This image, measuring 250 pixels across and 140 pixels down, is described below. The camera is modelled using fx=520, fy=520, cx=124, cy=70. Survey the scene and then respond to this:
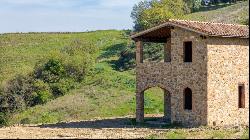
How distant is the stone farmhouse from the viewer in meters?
26.4

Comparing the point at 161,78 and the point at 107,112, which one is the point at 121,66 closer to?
the point at 107,112

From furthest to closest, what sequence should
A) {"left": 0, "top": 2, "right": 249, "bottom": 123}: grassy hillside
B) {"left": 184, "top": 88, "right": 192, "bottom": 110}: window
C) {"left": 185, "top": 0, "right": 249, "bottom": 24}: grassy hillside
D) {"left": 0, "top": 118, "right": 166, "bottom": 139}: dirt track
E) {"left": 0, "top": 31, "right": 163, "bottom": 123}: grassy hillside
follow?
{"left": 185, "top": 0, "right": 249, "bottom": 24}: grassy hillside → {"left": 0, "top": 2, "right": 249, "bottom": 123}: grassy hillside → {"left": 0, "top": 31, "right": 163, "bottom": 123}: grassy hillside → {"left": 184, "top": 88, "right": 192, "bottom": 110}: window → {"left": 0, "top": 118, "right": 166, "bottom": 139}: dirt track

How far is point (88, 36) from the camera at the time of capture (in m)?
79.4

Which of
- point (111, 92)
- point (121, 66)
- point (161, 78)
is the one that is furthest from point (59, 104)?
point (161, 78)

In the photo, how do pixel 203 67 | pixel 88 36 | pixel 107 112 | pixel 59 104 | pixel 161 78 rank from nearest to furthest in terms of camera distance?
pixel 203 67 < pixel 161 78 < pixel 107 112 < pixel 59 104 < pixel 88 36

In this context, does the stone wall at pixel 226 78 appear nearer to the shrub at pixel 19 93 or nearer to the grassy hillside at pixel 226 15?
the shrub at pixel 19 93

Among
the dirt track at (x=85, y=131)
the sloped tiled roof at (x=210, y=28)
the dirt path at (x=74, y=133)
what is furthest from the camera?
the sloped tiled roof at (x=210, y=28)

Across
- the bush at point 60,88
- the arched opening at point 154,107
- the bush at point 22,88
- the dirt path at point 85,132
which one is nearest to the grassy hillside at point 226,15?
the arched opening at point 154,107

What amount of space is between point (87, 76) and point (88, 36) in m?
25.9

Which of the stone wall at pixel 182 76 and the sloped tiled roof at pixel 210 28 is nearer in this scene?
the sloped tiled roof at pixel 210 28

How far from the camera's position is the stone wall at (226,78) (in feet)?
87.0

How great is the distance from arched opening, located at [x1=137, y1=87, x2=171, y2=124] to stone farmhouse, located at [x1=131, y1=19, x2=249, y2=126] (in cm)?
159

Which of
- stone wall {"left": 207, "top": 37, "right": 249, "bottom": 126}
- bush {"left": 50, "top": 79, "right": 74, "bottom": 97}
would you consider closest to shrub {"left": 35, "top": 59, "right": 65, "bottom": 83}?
bush {"left": 50, "top": 79, "right": 74, "bottom": 97}

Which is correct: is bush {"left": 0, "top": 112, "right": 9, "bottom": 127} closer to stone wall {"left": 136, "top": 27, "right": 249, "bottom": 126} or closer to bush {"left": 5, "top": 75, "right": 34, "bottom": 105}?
bush {"left": 5, "top": 75, "right": 34, "bottom": 105}
